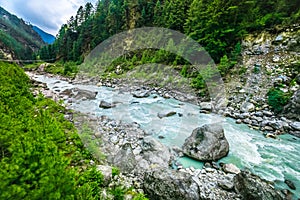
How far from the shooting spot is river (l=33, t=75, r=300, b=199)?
17.1 ft

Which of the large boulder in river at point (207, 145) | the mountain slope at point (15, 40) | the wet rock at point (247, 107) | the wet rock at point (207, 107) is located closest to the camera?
the large boulder in river at point (207, 145)

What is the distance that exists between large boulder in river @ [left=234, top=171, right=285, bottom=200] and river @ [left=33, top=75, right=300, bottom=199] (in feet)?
4.09

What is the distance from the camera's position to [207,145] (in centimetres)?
Result: 551

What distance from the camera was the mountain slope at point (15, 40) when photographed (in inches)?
1774

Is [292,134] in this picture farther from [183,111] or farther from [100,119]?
[100,119]

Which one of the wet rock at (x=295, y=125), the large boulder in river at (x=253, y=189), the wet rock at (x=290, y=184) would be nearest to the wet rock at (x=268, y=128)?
the wet rock at (x=295, y=125)

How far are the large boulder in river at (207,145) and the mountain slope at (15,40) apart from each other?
4934 centimetres

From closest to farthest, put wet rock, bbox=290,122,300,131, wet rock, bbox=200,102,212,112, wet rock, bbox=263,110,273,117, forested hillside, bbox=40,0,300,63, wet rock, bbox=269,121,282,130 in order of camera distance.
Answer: wet rock, bbox=290,122,300,131
wet rock, bbox=269,121,282,130
wet rock, bbox=263,110,273,117
wet rock, bbox=200,102,212,112
forested hillside, bbox=40,0,300,63

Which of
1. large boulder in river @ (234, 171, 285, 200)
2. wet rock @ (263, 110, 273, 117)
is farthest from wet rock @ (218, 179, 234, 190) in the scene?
wet rock @ (263, 110, 273, 117)

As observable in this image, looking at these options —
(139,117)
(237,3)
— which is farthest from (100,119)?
(237,3)

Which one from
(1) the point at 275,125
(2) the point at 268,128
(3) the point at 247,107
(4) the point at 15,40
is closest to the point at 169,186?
(2) the point at 268,128

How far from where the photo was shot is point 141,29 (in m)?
34.8

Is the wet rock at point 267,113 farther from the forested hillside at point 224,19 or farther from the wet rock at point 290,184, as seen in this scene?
the forested hillside at point 224,19

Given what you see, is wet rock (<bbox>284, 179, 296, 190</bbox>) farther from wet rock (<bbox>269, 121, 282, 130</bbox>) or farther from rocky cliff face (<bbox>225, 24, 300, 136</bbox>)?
→ wet rock (<bbox>269, 121, 282, 130</bbox>)
